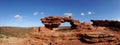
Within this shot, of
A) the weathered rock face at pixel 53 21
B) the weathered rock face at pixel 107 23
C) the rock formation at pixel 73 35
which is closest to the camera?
the rock formation at pixel 73 35

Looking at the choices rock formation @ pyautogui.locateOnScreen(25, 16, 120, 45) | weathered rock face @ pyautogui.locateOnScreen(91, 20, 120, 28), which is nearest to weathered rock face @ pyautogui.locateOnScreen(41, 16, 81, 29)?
rock formation @ pyautogui.locateOnScreen(25, 16, 120, 45)

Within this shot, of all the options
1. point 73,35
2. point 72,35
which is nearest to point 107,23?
point 73,35

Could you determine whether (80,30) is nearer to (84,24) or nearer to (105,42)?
(84,24)

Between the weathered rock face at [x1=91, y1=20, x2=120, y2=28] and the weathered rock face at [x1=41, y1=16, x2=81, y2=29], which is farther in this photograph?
the weathered rock face at [x1=91, y1=20, x2=120, y2=28]

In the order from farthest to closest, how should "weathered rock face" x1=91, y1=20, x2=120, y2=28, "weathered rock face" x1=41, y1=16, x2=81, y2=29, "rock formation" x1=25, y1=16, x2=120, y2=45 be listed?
"weathered rock face" x1=91, y1=20, x2=120, y2=28, "weathered rock face" x1=41, y1=16, x2=81, y2=29, "rock formation" x1=25, y1=16, x2=120, y2=45

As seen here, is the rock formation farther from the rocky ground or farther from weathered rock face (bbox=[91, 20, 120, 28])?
weathered rock face (bbox=[91, 20, 120, 28])

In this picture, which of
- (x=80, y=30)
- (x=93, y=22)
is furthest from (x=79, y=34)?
(x=93, y=22)

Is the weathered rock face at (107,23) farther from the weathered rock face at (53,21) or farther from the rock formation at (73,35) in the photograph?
the weathered rock face at (53,21)

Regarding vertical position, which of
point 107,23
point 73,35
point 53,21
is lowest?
point 73,35

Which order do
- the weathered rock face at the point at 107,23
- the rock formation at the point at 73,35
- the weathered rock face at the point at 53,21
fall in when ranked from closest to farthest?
the rock formation at the point at 73,35 < the weathered rock face at the point at 53,21 < the weathered rock face at the point at 107,23

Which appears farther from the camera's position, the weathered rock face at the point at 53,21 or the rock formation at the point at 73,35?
the weathered rock face at the point at 53,21

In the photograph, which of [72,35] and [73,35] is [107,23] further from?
[72,35]

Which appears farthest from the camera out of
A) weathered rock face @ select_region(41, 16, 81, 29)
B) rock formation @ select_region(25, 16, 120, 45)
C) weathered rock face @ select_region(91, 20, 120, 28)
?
weathered rock face @ select_region(91, 20, 120, 28)

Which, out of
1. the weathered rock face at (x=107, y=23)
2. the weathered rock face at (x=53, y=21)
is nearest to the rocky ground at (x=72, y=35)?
the weathered rock face at (x=53, y=21)
